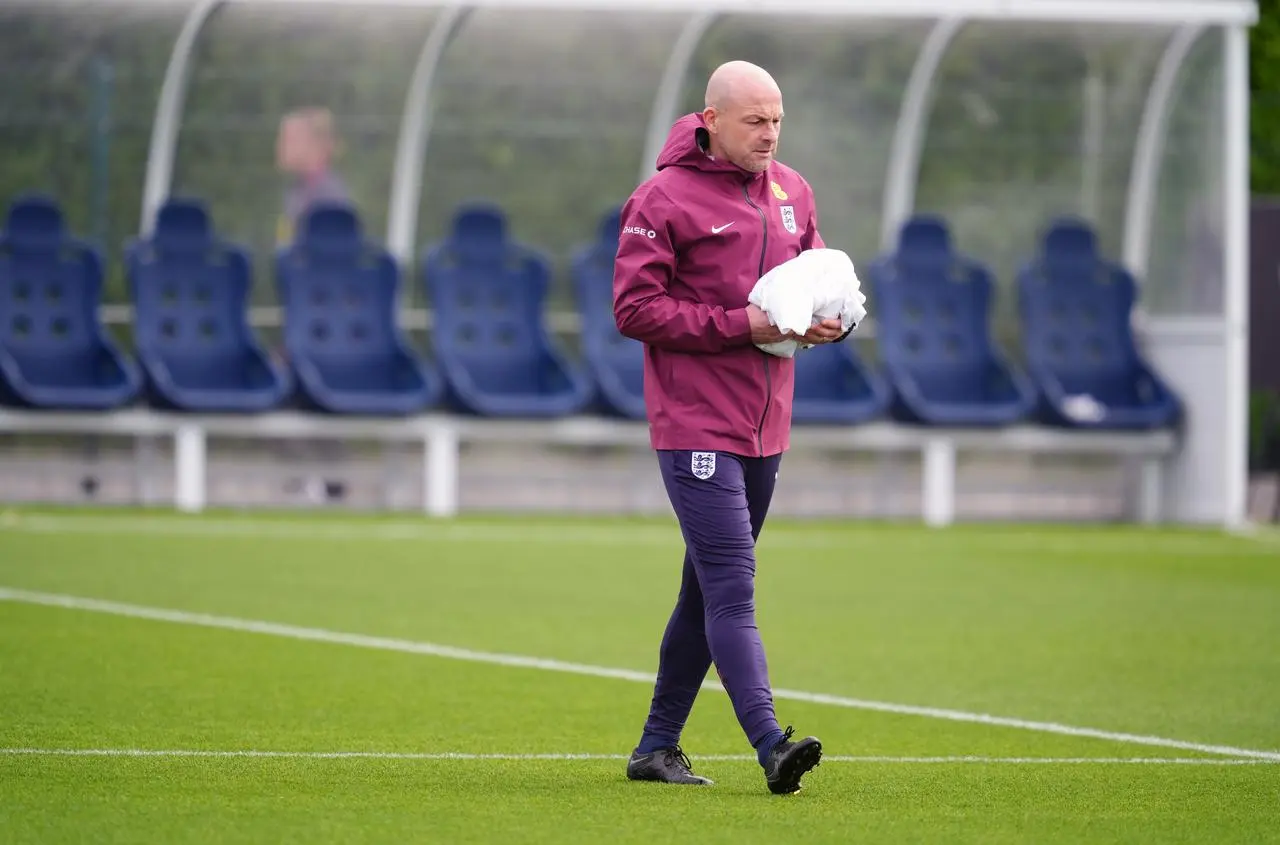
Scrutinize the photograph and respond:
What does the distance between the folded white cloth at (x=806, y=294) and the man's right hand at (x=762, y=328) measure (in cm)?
2

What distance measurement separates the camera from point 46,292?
18.5m

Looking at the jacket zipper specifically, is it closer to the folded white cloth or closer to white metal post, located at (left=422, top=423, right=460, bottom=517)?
the folded white cloth

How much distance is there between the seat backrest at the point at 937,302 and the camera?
19.3 meters

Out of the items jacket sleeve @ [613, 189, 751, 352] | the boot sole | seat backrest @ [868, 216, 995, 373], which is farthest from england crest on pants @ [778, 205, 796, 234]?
seat backrest @ [868, 216, 995, 373]

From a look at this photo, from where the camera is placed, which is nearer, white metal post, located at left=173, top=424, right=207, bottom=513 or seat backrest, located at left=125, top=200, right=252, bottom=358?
white metal post, located at left=173, top=424, right=207, bottom=513

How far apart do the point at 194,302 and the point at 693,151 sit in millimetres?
12866

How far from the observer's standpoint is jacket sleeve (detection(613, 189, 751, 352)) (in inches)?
241

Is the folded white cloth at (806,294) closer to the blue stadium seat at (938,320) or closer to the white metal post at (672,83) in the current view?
the blue stadium seat at (938,320)

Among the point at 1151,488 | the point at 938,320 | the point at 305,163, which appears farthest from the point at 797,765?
the point at 305,163

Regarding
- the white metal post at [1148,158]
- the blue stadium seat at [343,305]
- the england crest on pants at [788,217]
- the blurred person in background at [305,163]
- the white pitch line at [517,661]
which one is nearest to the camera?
the england crest on pants at [788,217]

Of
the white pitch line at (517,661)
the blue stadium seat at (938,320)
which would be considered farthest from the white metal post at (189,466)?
the white pitch line at (517,661)

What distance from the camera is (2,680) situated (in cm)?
820

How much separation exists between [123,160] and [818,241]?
14.0 metres

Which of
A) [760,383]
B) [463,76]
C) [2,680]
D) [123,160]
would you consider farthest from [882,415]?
[760,383]
